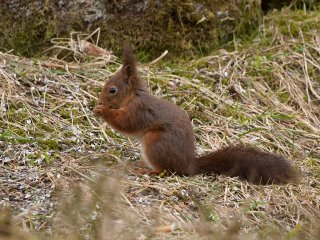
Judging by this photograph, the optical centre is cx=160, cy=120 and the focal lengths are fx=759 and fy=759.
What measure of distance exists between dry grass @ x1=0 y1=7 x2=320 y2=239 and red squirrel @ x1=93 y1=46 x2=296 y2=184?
73 mm

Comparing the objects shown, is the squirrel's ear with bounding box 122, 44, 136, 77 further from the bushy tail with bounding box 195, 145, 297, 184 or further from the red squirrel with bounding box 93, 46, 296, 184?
the bushy tail with bounding box 195, 145, 297, 184

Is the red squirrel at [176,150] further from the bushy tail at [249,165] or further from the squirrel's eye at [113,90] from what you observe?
the squirrel's eye at [113,90]

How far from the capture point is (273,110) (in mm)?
5867

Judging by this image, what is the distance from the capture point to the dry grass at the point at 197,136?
3.59 meters

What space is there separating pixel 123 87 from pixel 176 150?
22.0 inches

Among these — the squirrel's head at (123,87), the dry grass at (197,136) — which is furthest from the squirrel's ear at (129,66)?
the dry grass at (197,136)

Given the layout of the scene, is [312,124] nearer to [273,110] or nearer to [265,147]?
[273,110]

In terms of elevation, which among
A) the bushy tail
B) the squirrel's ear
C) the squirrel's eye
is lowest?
the bushy tail

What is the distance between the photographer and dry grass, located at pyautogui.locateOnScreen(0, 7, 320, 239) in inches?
141

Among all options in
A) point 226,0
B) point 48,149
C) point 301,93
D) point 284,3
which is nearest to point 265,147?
point 301,93

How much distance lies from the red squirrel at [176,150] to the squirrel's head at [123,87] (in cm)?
6

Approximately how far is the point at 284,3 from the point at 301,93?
1792 mm

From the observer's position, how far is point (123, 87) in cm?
472

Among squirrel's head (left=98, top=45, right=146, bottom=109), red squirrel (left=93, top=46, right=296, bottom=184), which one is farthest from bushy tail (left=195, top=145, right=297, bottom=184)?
squirrel's head (left=98, top=45, right=146, bottom=109)
